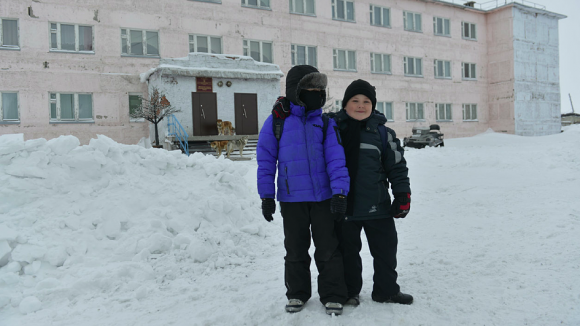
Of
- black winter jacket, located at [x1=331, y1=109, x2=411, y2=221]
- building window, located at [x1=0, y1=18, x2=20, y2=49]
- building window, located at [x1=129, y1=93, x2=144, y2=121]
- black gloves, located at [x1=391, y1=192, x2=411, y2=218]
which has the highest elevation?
building window, located at [x1=0, y1=18, x2=20, y2=49]

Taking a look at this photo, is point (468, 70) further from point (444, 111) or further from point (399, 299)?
point (399, 299)

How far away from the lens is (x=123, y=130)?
1767 cm

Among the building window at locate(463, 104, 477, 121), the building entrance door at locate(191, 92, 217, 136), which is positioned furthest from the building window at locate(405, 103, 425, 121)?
the building entrance door at locate(191, 92, 217, 136)

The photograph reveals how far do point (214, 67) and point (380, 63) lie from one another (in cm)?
1155

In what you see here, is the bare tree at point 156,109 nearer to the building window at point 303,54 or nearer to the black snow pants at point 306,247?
the building window at point 303,54

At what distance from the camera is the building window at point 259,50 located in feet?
66.9

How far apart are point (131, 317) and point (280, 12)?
20.1 metres

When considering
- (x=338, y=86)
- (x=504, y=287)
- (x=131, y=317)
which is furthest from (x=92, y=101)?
(x=504, y=287)

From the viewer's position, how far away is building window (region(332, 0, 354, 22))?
23.0 meters

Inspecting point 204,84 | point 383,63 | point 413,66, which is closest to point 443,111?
point 413,66

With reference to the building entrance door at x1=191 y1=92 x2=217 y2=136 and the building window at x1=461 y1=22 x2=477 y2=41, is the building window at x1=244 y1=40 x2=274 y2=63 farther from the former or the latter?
the building window at x1=461 y1=22 x2=477 y2=41

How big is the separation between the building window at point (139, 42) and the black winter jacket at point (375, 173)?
55.1 feet

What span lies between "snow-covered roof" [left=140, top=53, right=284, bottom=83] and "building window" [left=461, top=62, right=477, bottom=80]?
15931mm

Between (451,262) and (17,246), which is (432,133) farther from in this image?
(17,246)
